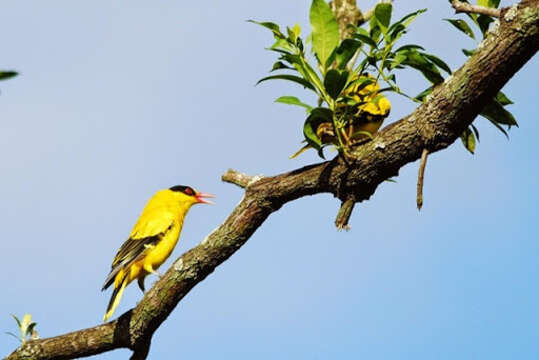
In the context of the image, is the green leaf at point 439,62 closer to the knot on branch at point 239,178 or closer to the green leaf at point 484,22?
the green leaf at point 484,22

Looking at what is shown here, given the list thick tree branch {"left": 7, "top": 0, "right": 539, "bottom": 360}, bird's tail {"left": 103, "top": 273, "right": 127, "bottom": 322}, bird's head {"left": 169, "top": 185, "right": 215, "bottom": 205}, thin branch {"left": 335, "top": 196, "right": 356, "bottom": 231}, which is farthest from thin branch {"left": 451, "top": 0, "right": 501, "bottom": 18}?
bird's head {"left": 169, "top": 185, "right": 215, "bottom": 205}

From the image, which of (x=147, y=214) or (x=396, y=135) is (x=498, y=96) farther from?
(x=147, y=214)

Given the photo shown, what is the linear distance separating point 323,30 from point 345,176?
0.91 m

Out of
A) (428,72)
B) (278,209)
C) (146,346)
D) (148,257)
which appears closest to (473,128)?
(428,72)

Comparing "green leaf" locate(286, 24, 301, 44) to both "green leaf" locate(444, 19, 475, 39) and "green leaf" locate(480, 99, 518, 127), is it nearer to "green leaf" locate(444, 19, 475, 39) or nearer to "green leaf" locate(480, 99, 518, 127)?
"green leaf" locate(444, 19, 475, 39)

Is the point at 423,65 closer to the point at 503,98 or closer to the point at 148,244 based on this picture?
the point at 503,98

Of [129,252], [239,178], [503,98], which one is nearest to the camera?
[503,98]

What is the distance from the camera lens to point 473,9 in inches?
170

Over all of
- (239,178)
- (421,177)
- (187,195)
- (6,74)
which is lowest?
(6,74)

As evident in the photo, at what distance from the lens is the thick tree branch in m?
4.09

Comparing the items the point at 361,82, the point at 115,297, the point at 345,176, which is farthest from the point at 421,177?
the point at 115,297

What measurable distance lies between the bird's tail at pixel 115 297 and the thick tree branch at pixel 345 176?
2.44 feet

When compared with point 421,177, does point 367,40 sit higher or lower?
higher

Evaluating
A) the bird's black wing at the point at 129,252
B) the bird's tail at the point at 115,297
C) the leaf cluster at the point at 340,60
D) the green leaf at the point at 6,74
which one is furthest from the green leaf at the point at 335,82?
the bird's black wing at the point at 129,252
